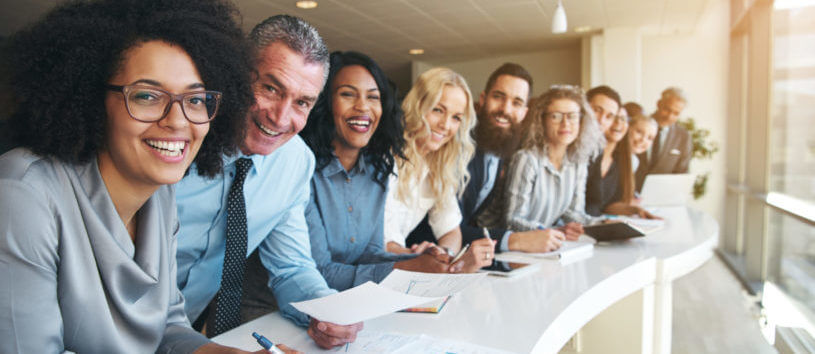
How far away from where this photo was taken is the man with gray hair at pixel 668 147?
4.81m

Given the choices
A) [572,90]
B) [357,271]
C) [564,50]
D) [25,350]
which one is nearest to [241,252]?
[357,271]

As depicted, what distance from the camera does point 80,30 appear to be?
832 mm

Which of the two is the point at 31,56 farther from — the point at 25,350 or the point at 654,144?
the point at 654,144

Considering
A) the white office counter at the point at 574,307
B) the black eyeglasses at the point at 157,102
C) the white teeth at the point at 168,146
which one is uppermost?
the black eyeglasses at the point at 157,102

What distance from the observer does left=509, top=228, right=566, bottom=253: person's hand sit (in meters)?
2.15

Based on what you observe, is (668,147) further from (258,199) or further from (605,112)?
(258,199)

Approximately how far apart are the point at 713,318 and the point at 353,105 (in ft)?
12.6

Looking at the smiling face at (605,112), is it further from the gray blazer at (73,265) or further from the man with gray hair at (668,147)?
the gray blazer at (73,265)

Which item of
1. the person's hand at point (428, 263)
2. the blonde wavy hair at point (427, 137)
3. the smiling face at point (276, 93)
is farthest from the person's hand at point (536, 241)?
the smiling face at point (276, 93)

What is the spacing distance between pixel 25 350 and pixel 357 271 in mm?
982

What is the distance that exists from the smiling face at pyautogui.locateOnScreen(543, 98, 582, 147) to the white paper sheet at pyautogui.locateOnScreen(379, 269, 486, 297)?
77.2 inches

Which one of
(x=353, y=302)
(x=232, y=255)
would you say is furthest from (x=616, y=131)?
(x=353, y=302)

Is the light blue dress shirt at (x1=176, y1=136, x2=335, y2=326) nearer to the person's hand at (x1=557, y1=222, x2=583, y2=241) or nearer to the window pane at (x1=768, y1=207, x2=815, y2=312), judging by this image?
the person's hand at (x1=557, y1=222, x2=583, y2=241)

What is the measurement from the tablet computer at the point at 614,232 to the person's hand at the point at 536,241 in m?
0.24
